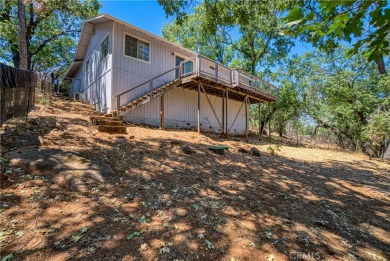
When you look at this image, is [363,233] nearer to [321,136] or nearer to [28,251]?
[28,251]

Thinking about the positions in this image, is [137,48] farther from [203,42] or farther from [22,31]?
[203,42]

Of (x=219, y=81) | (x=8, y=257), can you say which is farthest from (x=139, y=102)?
(x=8, y=257)

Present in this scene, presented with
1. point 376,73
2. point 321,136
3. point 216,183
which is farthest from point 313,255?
point 321,136

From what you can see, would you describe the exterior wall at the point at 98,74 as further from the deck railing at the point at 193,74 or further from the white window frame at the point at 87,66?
the deck railing at the point at 193,74

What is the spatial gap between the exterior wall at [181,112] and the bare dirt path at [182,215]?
18.9 feet

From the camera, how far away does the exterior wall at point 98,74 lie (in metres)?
10.3

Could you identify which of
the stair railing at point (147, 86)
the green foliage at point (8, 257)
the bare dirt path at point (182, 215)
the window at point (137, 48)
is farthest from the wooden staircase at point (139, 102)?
the green foliage at point (8, 257)

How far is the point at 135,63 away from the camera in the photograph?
10852mm

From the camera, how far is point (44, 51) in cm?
2136

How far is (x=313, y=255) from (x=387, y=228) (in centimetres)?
201

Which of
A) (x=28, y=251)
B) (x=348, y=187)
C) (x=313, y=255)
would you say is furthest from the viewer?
(x=348, y=187)

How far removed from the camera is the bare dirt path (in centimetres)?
229

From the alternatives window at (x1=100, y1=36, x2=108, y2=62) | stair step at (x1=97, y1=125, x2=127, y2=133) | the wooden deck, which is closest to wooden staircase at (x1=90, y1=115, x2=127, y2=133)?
stair step at (x1=97, y1=125, x2=127, y2=133)

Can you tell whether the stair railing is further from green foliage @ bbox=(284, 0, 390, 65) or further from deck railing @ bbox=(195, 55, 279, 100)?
green foliage @ bbox=(284, 0, 390, 65)
